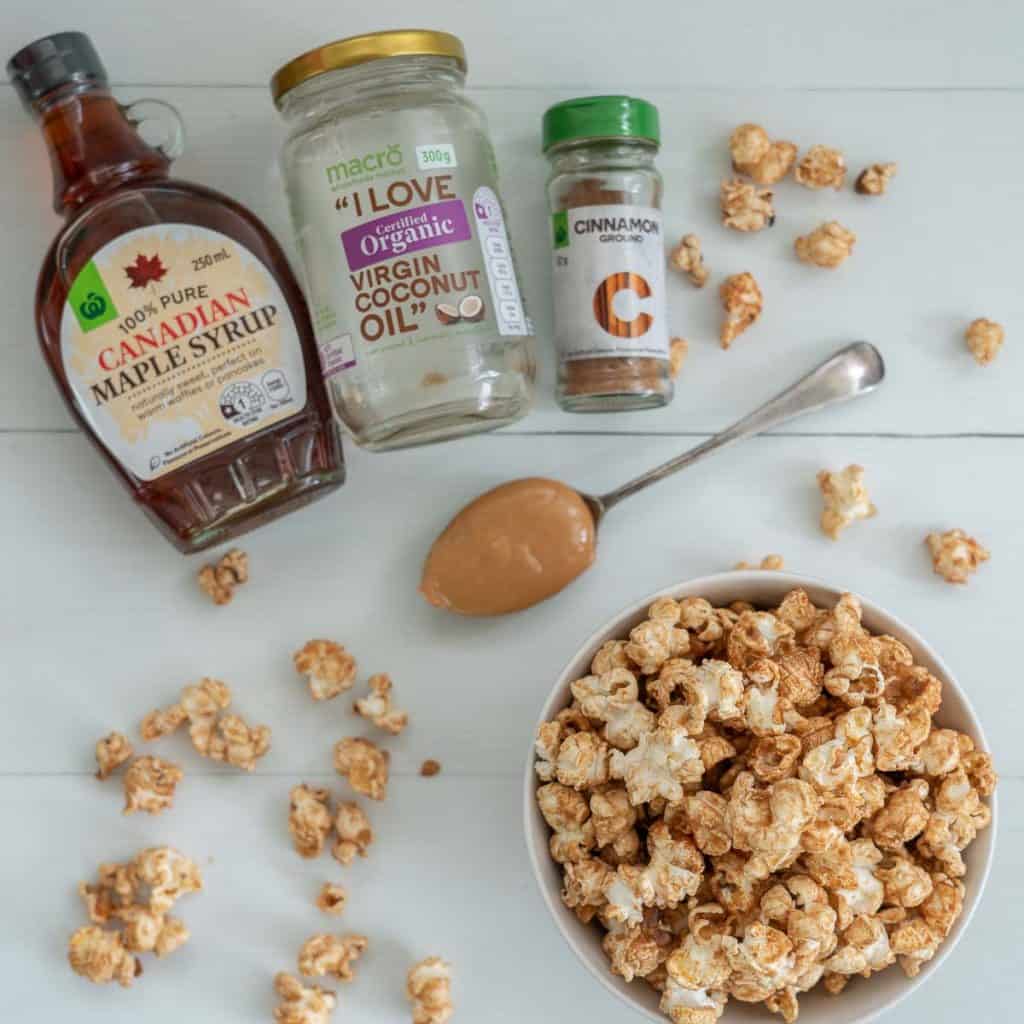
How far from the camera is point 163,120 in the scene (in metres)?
1.09

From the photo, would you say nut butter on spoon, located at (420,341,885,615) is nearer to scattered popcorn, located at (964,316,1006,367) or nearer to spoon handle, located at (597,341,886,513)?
spoon handle, located at (597,341,886,513)

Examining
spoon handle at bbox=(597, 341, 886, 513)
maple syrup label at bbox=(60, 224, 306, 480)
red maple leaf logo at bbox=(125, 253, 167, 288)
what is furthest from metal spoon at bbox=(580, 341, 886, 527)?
red maple leaf logo at bbox=(125, 253, 167, 288)

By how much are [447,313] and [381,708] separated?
366 millimetres

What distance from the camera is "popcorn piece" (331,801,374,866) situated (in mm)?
1102

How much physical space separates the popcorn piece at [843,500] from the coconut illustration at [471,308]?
360mm

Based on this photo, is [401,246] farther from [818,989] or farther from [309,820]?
[818,989]

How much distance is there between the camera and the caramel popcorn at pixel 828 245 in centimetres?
112

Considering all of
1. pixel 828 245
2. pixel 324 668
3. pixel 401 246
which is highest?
pixel 401 246

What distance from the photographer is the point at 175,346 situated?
3.44 feet

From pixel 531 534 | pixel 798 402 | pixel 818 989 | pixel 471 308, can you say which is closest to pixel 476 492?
pixel 531 534

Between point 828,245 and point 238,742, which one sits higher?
point 828,245

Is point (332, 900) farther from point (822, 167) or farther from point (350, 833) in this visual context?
point (822, 167)

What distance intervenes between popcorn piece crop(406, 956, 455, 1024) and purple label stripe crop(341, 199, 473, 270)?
0.62m

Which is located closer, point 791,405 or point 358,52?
point 358,52
